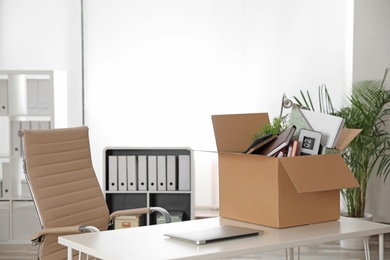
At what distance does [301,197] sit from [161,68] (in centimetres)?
401

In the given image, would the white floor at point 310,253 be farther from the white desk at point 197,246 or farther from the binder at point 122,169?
the white desk at point 197,246

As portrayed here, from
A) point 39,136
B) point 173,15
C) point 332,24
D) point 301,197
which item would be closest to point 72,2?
point 173,15

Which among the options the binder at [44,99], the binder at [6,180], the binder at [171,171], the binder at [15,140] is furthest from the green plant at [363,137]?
the binder at [6,180]

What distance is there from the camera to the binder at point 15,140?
5875 mm

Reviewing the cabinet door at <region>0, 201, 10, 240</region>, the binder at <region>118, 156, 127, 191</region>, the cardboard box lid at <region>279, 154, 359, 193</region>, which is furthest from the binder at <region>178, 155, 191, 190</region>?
the cardboard box lid at <region>279, 154, 359, 193</region>

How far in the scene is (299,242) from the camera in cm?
264

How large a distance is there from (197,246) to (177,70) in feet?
14.1

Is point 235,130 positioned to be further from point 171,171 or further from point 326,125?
point 171,171

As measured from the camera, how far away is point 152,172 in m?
5.32

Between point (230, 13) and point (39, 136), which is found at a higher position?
point (230, 13)

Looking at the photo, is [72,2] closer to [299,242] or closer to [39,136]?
[39,136]

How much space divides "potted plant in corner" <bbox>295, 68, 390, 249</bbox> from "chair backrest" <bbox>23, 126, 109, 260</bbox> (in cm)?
230

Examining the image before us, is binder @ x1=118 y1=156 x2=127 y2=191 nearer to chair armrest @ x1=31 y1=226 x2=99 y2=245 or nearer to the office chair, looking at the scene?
the office chair

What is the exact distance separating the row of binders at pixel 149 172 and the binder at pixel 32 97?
101 cm
